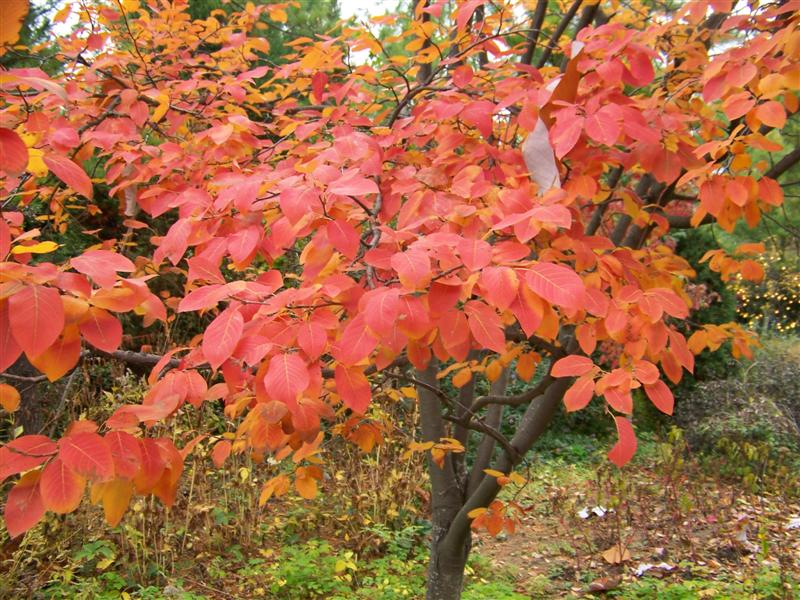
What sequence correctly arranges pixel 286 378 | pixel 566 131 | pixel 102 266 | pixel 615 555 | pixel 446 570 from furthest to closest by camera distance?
pixel 615 555 < pixel 446 570 < pixel 566 131 < pixel 286 378 < pixel 102 266

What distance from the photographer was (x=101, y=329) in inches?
38.0

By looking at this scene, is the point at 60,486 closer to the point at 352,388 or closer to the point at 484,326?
the point at 352,388

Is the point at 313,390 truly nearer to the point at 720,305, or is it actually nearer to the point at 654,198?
the point at 654,198

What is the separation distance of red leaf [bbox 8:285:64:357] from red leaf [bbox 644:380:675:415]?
1.10m

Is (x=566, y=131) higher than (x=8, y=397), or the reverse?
(x=566, y=131)

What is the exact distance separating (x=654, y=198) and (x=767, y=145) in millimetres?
793

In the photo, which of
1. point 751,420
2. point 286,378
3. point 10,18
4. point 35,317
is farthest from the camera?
point 751,420

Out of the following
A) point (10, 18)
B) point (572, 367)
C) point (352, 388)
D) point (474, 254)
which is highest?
point (10, 18)

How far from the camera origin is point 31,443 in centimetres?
92

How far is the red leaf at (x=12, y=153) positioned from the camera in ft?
2.73

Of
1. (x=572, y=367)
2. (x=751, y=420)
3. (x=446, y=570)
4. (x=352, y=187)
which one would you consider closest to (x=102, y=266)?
(x=352, y=187)

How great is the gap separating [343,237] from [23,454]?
2.13 ft

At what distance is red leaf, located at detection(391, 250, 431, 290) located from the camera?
3.36 ft

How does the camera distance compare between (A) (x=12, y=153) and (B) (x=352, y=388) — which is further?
(B) (x=352, y=388)
